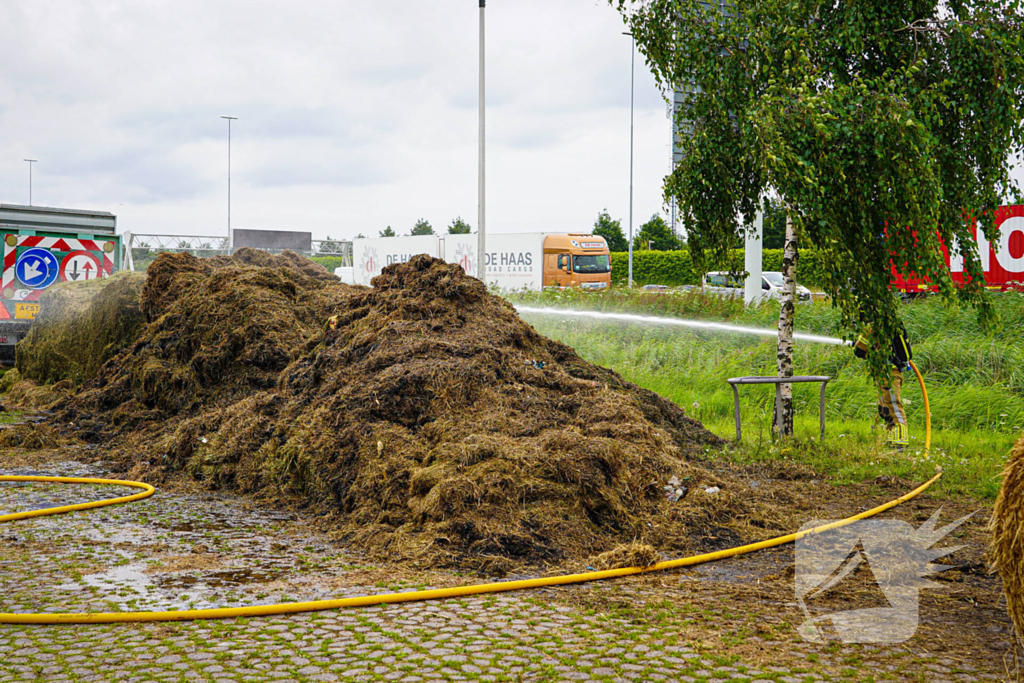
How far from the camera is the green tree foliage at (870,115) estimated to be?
25.6 ft

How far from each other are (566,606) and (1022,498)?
2.41 m

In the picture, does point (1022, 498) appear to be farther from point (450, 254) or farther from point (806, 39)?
point (450, 254)

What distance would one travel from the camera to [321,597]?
4.98m

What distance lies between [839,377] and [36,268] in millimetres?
15297

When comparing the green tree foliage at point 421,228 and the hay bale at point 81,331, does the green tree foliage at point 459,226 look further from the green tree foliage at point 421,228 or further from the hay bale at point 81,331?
the hay bale at point 81,331

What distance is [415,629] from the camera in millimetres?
4426

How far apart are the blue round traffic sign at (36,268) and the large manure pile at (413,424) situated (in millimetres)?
5083

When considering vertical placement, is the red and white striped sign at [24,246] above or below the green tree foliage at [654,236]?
below

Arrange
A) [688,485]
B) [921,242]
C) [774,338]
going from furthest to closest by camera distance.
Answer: [774,338], [921,242], [688,485]

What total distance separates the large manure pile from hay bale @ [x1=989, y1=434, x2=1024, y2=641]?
2601 millimetres

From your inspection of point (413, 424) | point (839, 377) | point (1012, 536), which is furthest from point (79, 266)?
point (1012, 536)

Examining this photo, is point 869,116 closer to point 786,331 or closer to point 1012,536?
point 786,331

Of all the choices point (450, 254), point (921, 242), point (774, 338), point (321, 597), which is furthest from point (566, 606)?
point (450, 254)

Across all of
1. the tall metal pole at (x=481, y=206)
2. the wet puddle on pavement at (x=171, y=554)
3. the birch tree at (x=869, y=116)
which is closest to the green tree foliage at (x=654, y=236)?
the tall metal pole at (x=481, y=206)
